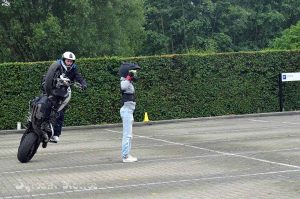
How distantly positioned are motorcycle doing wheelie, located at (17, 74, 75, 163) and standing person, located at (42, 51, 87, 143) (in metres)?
0.05

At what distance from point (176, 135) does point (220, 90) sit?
26.9ft

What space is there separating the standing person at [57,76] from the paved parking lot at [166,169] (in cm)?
87

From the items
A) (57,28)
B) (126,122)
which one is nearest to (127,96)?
(126,122)

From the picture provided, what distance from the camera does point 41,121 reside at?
36.7 feet

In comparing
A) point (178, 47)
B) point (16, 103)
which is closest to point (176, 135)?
point (16, 103)

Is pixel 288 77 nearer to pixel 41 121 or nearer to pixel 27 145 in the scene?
pixel 41 121

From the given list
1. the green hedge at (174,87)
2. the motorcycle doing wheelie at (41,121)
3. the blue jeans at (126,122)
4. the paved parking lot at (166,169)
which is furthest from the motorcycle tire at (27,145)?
the green hedge at (174,87)

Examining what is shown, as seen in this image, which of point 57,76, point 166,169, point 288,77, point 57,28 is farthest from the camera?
point 57,28

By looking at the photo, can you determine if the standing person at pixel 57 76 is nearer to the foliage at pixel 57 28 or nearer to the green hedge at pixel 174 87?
the green hedge at pixel 174 87

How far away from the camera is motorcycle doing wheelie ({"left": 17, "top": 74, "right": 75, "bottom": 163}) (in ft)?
36.7

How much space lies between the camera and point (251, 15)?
48.6 m

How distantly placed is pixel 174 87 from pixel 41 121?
42.6 feet

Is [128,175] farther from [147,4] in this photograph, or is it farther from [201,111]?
[147,4]

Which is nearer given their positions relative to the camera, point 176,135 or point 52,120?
point 52,120
